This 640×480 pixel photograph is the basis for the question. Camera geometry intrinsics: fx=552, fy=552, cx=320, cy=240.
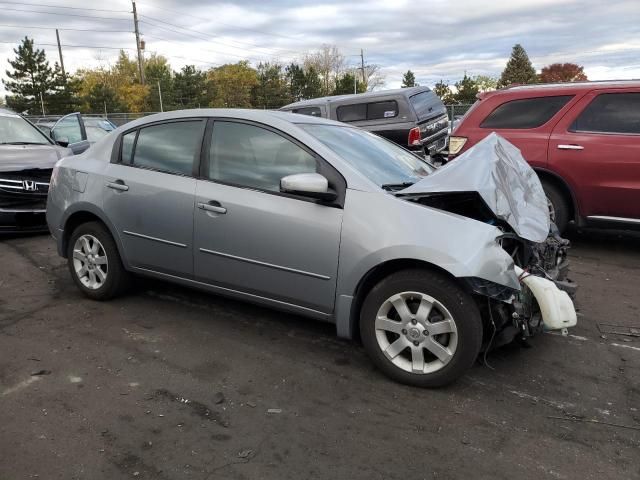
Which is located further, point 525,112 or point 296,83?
point 296,83

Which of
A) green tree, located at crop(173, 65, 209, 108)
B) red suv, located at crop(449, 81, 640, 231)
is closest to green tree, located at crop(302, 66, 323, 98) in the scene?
green tree, located at crop(173, 65, 209, 108)

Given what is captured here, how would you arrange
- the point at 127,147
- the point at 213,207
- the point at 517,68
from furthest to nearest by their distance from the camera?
the point at 517,68
the point at 127,147
the point at 213,207

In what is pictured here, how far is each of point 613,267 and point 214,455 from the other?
191 inches

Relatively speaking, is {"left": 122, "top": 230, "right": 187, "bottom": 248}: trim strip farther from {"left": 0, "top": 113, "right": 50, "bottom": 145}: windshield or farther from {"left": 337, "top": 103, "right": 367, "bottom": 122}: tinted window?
{"left": 337, "top": 103, "right": 367, "bottom": 122}: tinted window

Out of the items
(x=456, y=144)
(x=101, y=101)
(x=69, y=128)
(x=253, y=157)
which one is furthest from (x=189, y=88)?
(x=253, y=157)

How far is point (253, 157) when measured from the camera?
3949 millimetres

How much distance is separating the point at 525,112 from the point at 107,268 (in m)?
4.98

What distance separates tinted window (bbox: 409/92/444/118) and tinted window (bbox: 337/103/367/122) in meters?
1.00

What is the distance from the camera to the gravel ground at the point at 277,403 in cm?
263

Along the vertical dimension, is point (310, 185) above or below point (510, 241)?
above

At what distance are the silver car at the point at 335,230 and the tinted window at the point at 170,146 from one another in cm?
1

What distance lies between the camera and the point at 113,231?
14.9 ft

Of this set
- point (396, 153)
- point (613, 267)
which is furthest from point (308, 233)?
point (613, 267)

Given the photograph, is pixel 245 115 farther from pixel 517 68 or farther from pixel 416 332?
pixel 517 68
